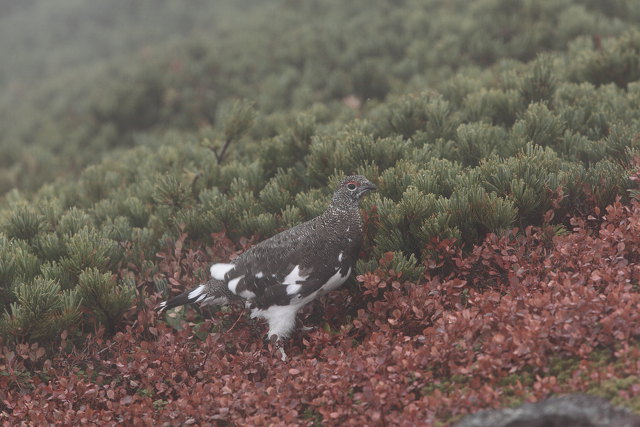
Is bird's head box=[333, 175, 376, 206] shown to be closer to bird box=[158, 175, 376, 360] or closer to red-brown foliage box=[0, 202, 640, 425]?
bird box=[158, 175, 376, 360]

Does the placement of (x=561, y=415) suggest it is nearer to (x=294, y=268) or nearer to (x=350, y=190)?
(x=294, y=268)

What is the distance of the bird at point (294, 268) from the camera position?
540 centimetres

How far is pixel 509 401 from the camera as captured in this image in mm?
4059

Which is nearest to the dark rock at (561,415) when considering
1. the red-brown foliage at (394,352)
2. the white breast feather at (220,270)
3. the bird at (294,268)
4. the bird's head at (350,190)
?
the red-brown foliage at (394,352)

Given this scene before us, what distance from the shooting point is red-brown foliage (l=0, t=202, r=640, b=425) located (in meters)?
4.29

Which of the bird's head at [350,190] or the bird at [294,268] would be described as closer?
the bird at [294,268]

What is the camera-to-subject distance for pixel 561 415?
3.72 metres

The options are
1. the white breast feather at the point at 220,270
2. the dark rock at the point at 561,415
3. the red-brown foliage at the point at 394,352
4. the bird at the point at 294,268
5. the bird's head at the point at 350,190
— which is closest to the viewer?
the dark rock at the point at 561,415

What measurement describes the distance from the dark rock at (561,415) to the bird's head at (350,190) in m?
2.23

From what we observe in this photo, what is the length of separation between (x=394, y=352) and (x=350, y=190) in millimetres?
1543

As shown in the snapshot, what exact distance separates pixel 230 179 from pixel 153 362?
3.14 m

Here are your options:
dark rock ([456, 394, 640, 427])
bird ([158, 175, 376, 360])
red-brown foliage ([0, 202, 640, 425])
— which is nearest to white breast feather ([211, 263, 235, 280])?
bird ([158, 175, 376, 360])

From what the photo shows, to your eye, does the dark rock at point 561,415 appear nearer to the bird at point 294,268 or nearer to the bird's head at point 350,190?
the bird at point 294,268

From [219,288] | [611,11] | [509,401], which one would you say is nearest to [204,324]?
[219,288]
